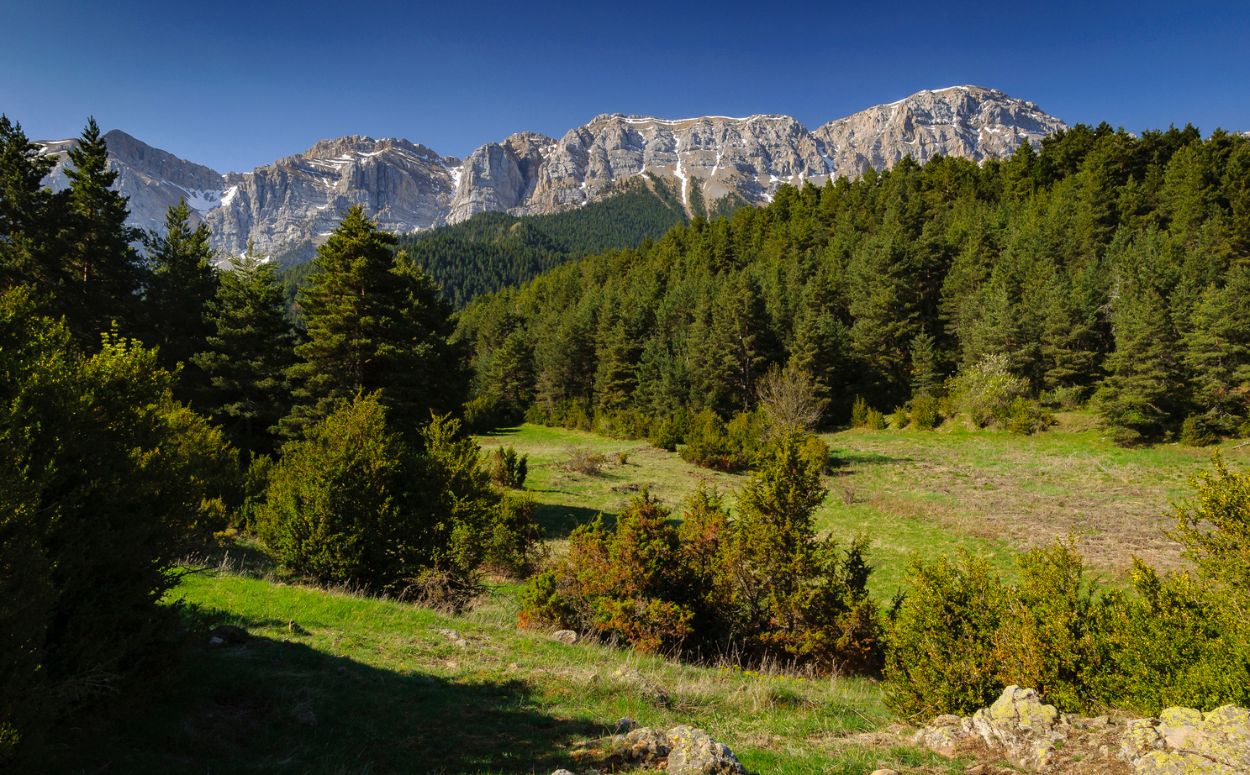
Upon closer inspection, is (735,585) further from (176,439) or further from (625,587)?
(176,439)

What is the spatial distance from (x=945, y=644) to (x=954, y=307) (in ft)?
183

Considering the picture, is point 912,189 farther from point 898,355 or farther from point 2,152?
point 2,152

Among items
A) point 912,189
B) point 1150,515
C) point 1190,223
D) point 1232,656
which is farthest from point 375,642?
point 912,189

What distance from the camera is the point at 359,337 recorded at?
2280 centimetres

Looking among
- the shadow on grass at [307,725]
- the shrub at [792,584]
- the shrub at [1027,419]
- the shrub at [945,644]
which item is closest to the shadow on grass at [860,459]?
the shrub at [1027,419]

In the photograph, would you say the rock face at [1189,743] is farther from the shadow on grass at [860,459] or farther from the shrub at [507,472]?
the shadow on grass at [860,459]

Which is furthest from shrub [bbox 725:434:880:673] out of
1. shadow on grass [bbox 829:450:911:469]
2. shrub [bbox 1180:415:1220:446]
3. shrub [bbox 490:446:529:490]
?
shrub [bbox 1180:415:1220:446]

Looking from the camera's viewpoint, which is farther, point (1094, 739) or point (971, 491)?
point (971, 491)

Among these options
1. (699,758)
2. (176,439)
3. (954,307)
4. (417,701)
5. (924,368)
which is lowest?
(417,701)

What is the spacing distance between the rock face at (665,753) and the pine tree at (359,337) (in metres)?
18.6

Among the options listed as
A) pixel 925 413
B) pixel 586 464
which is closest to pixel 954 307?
pixel 925 413

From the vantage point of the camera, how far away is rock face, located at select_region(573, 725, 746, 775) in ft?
16.0

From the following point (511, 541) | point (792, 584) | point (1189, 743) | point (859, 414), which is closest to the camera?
point (1189, 743)

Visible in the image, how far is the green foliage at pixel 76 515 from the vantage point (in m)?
4.08
